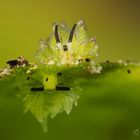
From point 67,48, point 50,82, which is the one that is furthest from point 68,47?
point 50,82

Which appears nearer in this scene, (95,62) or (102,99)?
(102,99)

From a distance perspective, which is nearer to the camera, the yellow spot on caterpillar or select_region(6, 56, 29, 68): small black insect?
the yellow spot on caterpillar

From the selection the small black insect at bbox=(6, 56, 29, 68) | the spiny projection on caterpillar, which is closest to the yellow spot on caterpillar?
the spiny projection on caterpillar

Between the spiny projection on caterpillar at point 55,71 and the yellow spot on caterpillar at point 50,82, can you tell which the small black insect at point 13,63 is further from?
the yellow spot on caterpillar at point 50,82

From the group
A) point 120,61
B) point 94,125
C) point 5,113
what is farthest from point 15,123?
point 120,61

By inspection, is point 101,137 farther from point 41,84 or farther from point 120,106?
point 41,84

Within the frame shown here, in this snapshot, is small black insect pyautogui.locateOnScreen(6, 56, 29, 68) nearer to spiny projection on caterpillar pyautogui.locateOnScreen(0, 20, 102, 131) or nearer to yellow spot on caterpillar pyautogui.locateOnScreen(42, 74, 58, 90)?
spiny projection on caterpillar pyautogui.locateOnScreen(0, 20, 102, 131)

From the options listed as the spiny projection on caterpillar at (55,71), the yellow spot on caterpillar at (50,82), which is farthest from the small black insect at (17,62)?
Answer: the yellow spot on caterpillar at (50,82)
